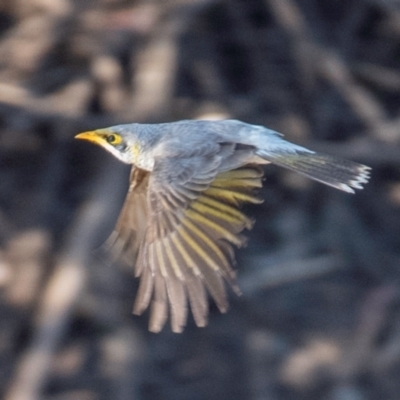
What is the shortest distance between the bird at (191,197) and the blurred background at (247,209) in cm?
107

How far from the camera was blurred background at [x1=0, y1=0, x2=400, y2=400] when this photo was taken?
194 inches

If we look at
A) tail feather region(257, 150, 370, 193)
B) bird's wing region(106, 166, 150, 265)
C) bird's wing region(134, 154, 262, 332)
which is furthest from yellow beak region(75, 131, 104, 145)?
tail feather region(257, 150, 370, 193)

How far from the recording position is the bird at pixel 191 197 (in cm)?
323

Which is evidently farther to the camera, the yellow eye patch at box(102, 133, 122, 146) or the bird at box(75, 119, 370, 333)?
the yellow eye patch at box(102, 133, 122, 146)

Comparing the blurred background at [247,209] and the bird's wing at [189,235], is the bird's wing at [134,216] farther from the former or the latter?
the blurred background at [247,209]

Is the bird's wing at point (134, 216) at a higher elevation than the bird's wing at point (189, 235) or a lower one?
lower

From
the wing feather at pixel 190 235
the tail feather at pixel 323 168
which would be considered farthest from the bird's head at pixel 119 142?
the tail feather at pixel 323 168

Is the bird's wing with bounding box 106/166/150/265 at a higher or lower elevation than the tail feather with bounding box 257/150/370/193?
lower

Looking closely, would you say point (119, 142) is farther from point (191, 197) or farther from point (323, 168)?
point (323, 168)

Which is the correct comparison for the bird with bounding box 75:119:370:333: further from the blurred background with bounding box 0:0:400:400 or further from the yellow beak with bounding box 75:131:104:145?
the blurred background with bounding box 0:0:400:400

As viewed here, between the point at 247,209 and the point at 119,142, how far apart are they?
6.55ft

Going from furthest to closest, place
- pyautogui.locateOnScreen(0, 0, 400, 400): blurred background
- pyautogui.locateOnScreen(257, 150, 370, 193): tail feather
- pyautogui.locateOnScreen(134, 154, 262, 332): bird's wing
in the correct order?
pyautogui.locateOnScreen(0, 0, 400, 400): blurred background
pyautogui.locateOnScreen(257, 150, 370, 193): tail feather
pyautogui.locateOnScreen(134, 154, 262, 332): bird's wing

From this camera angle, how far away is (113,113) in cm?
498

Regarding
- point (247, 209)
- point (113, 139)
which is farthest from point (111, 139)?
point (247, 209)
